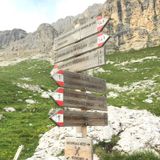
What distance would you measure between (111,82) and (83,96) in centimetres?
5472

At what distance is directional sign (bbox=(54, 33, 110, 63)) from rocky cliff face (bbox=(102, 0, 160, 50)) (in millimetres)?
94946

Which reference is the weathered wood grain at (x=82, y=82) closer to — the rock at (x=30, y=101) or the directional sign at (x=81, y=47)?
the directional sign at (x=81, y=47)

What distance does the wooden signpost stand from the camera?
1174 cm

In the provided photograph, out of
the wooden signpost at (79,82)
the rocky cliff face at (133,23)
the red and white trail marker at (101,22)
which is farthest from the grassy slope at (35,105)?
the rocky cliff face at (133,23)

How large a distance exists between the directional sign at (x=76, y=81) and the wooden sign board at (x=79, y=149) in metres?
1.82

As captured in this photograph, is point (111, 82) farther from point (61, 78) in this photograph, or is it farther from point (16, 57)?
point (16, 57)

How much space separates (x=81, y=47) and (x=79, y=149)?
3676mm

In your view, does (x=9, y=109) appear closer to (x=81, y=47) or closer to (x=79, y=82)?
(x=81, y=47)

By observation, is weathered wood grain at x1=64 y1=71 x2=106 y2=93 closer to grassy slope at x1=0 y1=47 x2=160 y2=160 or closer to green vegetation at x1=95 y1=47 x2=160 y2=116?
grassy slope at x1=0 y1=47 x2=160 y2=160

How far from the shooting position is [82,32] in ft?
42.9

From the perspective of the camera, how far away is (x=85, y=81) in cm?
1274

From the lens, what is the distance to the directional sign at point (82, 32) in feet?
40.7

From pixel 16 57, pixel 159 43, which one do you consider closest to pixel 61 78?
pixel 159 43

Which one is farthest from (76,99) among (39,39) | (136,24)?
(39,39)
